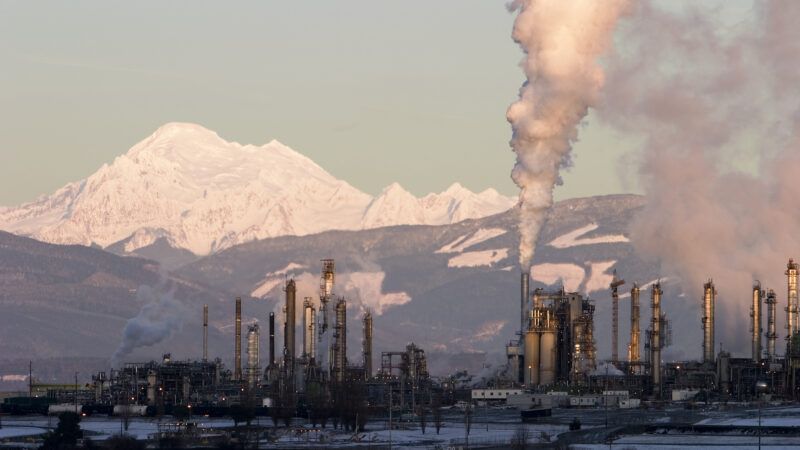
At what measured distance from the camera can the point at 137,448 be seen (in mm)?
142000

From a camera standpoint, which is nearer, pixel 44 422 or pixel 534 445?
pixel 534 445

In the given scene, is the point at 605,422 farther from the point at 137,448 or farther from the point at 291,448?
the point at 137,448

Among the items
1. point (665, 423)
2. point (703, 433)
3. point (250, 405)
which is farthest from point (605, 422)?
point (250, 405)

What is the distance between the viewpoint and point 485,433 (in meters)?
167

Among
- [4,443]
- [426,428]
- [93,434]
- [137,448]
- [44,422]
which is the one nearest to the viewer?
[137,448]

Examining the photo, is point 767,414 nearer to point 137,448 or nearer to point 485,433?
point 485,433

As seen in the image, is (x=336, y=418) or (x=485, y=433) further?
(x=336, y=418)

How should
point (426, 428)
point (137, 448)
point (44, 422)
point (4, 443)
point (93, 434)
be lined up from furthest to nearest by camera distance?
1. point (44, 422)
2. point (426, 428)
3. point (93, 434)
4. point (4, 443)
5. point (137, 448)

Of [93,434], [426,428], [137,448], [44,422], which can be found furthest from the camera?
[44,422]

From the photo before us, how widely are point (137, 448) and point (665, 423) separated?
154ft

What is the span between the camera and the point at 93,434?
6545 inches

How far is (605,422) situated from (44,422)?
48.7m

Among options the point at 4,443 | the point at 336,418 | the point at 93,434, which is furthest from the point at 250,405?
the point at 4,443

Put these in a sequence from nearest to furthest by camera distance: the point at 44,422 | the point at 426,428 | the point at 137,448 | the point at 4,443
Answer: the point at 137,448
the point at 4,443
the point at 426,428
the point at 44,422
